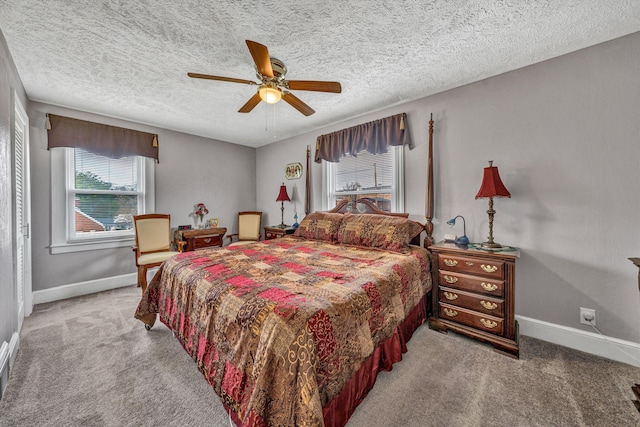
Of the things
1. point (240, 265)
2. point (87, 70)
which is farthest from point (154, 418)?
point (87, 70)

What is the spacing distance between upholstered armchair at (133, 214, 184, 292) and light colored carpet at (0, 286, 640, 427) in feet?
3.38

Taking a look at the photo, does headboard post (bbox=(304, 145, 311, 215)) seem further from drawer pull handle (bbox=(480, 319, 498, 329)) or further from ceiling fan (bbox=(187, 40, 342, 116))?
drawer pull handle (bbox=(480, 319, 498, 329))

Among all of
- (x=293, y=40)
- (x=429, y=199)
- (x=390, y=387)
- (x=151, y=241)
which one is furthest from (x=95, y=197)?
(x=429, y=199)

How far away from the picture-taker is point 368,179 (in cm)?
349

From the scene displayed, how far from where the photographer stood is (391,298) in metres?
1.69

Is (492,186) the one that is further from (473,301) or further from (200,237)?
(200,237)

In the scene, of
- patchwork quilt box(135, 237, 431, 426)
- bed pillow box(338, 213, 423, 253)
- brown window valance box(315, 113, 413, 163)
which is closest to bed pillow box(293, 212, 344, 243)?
bed pillow box(338, 213, 423, 253)

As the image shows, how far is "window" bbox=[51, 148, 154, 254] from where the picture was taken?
318 cm

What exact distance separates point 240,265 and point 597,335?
2931 millimetres

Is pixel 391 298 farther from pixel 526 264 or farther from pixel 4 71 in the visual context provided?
pixel 4 71

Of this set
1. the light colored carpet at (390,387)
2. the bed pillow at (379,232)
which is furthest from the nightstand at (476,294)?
the bed pillow at (379,232)

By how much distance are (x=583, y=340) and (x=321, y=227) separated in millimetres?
2610

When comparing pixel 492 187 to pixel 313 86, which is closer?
pixel 313 86

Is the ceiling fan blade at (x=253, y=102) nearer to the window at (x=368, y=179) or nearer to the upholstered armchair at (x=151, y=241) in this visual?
the window at (x=368, y=179)
